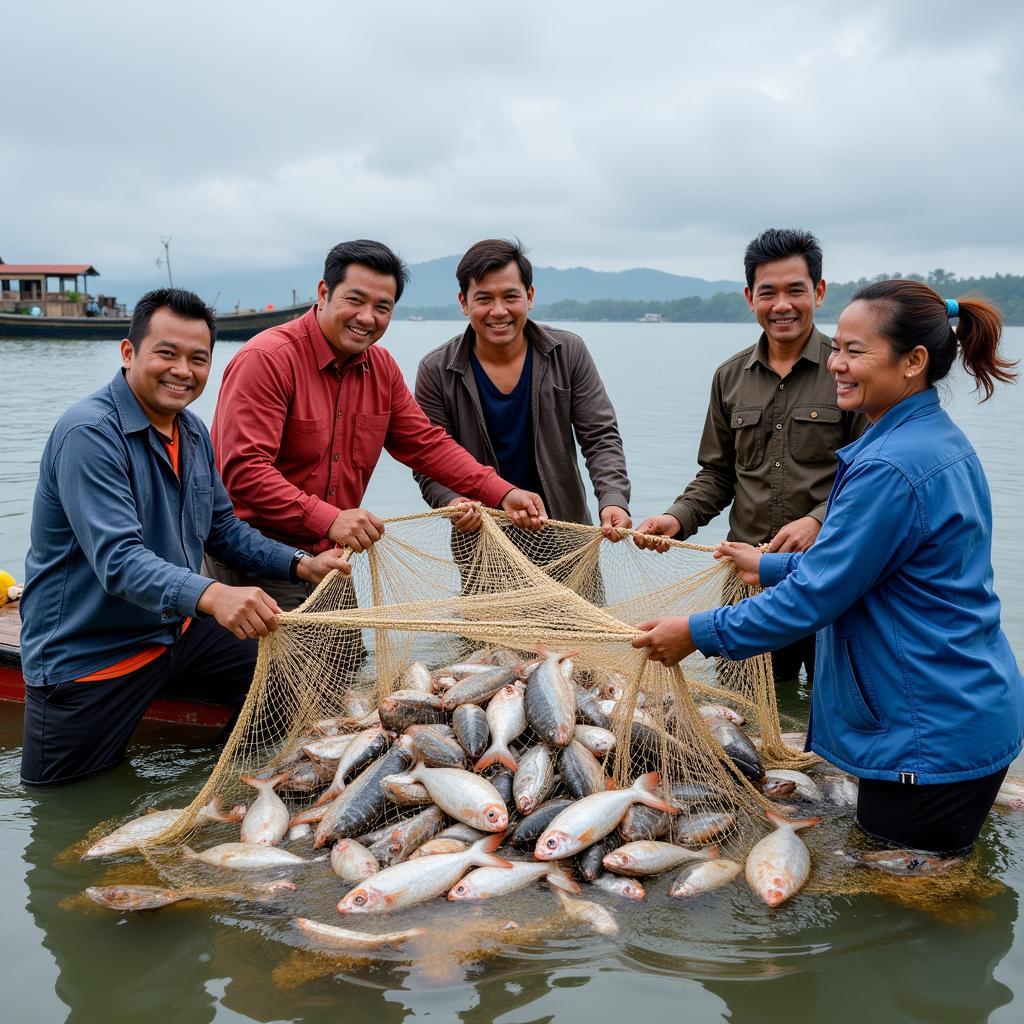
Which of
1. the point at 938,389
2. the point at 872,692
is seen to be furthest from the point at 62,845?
the point at 938,389

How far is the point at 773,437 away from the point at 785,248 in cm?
107

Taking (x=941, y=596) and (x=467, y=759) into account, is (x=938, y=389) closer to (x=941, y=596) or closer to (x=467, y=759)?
(x=941, y=596)

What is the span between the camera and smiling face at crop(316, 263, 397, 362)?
524 cm

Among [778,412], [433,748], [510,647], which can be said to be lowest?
[433,748]

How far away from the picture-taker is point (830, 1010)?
3195 mm

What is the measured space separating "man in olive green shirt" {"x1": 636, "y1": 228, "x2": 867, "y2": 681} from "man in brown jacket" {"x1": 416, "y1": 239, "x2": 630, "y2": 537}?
726mm

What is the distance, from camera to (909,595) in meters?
3.49

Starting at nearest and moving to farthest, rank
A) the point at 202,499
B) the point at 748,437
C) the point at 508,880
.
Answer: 1. the point at 508,880
2. the point at 202,499
3. the point at 748,437

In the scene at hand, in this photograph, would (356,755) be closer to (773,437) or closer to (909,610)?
(909,610)

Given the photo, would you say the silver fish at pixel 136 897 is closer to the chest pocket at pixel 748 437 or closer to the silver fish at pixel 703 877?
the silver fish at pixel 703 877

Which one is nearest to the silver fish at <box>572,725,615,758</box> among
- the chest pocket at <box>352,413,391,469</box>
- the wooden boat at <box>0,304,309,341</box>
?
the chest pocket at <box>352,413,391,469</box>

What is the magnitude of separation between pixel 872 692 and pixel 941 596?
456 mm

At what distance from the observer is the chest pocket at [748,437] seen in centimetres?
555

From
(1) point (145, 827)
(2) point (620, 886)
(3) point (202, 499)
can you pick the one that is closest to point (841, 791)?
(2) point (620, 886)
